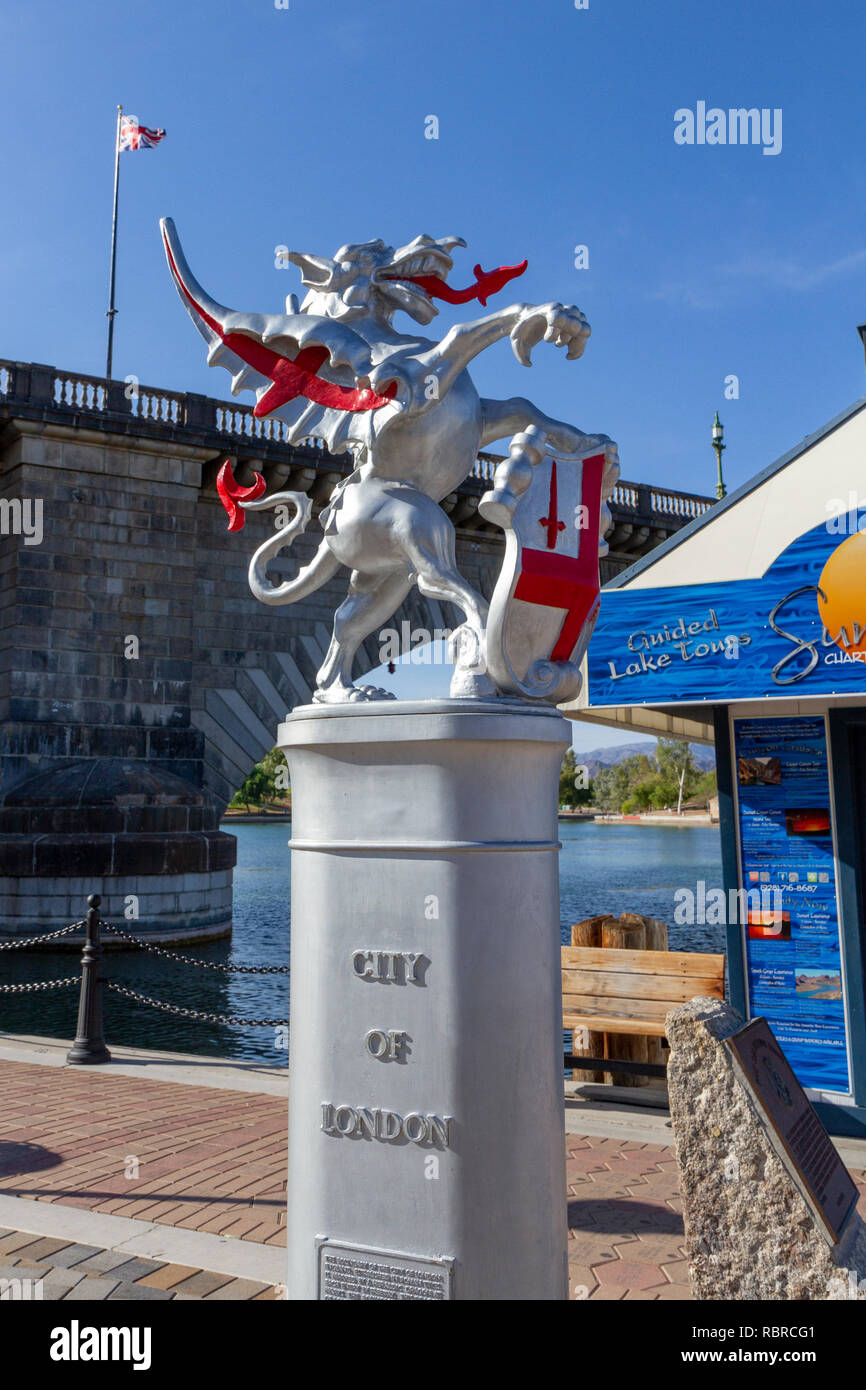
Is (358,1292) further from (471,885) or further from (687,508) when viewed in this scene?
(687,508)

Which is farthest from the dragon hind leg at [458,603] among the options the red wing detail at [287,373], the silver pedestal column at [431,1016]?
the red wing detail at [287,373]

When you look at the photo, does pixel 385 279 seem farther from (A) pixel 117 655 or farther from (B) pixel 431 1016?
(A) pixel 117 655

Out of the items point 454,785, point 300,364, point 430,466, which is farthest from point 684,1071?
point 300,364

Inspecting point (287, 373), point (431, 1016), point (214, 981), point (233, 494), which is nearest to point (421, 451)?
point (287, 373)

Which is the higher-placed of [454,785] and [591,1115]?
[454,785]

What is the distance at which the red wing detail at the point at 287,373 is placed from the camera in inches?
155

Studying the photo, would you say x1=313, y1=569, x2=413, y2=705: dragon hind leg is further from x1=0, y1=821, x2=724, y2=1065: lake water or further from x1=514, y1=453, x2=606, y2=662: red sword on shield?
x1=0, y1=821, x2=724, y2=1065: lake water

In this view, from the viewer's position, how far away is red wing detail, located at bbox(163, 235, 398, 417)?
394 cm

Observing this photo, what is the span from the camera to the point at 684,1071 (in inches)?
140

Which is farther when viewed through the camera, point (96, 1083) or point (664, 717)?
point (664, 717)

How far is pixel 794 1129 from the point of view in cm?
365

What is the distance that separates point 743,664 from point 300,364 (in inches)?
152

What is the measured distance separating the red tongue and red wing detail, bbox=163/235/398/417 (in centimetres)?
45

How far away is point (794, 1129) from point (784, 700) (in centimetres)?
370
